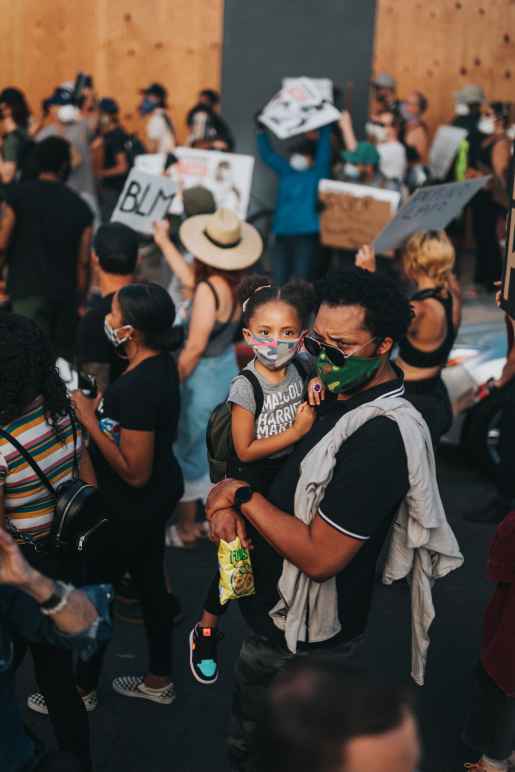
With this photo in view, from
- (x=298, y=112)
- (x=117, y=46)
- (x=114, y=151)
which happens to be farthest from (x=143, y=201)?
(x=117, y=46)

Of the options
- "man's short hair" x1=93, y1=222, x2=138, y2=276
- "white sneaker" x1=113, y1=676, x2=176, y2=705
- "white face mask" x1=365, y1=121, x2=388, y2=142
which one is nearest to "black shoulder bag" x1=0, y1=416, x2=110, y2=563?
"white sneaker" x1=113, y1=676, x2=176, y2=705

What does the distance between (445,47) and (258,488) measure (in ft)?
45.1

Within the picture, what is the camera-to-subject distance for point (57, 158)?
7027mm

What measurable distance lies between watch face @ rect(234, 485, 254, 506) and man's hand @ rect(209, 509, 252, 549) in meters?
0.08

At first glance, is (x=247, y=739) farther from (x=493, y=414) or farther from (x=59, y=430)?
(x=493, y=414)

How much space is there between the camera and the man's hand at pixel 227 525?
2932mm

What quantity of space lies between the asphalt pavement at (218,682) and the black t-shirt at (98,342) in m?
1.28

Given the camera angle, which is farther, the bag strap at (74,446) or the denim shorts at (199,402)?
the denim shorts at (199,402)

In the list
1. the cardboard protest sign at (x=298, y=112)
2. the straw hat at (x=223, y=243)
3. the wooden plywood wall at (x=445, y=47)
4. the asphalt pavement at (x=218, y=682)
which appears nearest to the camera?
the asphalt pavement at (x=218, y=682)

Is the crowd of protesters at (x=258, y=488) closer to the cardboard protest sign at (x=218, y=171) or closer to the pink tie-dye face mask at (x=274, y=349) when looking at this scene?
the pink tie-dye face mask at (x=274, y=349)

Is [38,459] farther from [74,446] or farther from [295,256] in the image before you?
[295,256]

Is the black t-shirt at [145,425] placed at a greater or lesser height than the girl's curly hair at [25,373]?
lesser

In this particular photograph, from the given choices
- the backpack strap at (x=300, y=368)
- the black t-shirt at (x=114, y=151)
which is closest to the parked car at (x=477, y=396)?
the backpack strap at (x=300, y=368)

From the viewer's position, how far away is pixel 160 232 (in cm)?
634
